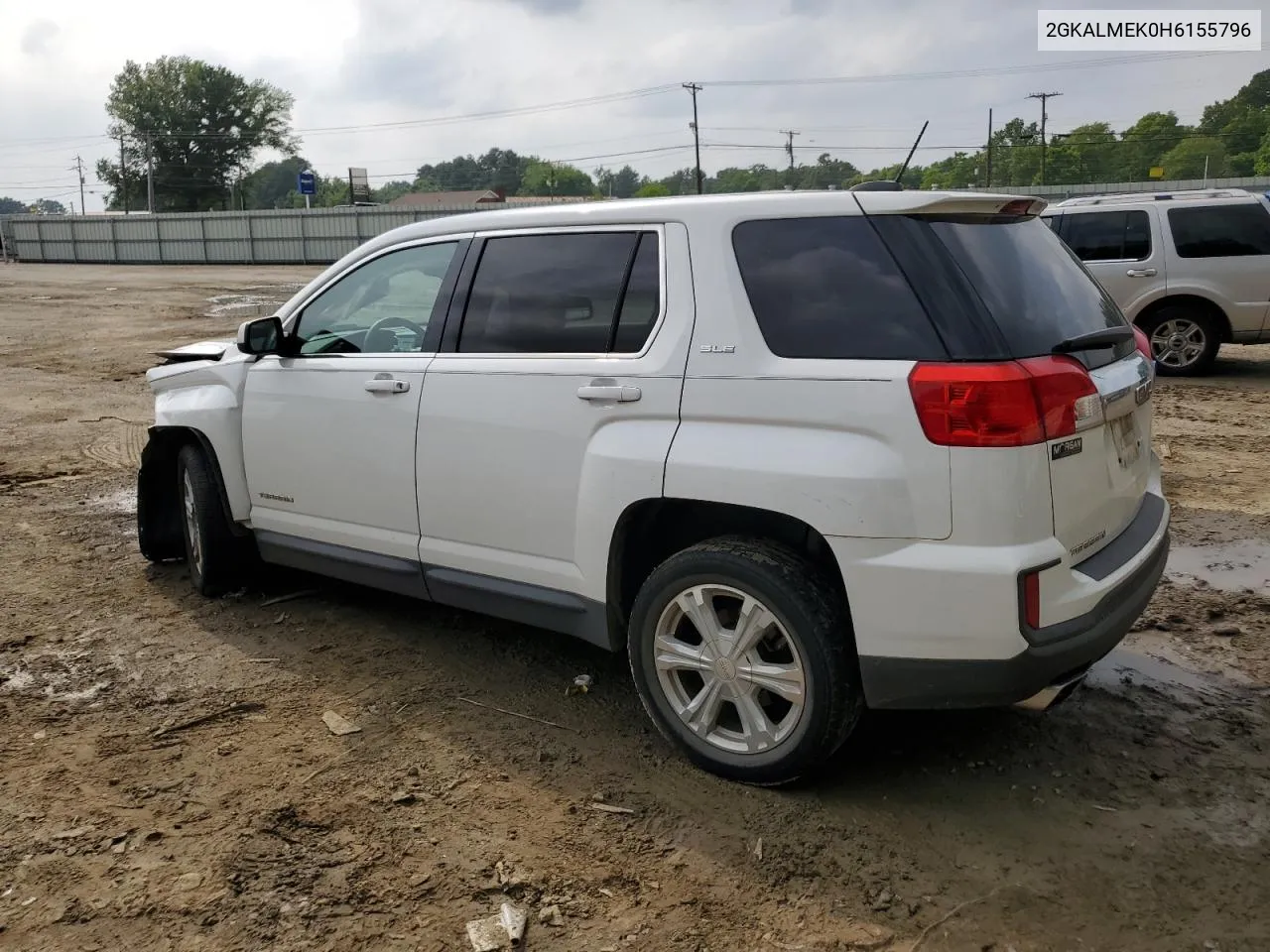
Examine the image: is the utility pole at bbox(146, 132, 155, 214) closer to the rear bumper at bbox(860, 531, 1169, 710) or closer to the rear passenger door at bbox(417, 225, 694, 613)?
the rear passenger door at bbox(417, 225, 694, 613)

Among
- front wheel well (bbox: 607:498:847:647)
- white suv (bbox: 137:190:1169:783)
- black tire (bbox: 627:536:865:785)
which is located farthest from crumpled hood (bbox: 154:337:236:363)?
black tire (bbox: 627:536:865:785)

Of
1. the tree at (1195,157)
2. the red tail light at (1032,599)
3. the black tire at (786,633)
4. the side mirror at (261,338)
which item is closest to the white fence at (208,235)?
the side mirror at (261,338)

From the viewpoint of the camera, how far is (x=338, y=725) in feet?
13.3

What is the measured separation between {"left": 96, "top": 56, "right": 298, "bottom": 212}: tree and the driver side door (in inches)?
3954

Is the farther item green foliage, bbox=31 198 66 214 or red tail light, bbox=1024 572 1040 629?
green foliage, bbox=31 198 66 214

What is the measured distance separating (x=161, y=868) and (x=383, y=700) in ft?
4.00

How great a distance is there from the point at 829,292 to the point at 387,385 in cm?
193

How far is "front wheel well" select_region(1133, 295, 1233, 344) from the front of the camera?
11.8 meters

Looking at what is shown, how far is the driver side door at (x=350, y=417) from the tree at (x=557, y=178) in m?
124

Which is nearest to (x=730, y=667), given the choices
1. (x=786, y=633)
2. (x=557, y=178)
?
(x=786, y=633)

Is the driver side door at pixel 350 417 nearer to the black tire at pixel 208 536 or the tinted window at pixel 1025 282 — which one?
the black tire at pixel 208 536

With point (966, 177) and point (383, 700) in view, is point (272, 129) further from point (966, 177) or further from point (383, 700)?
point (383, 700)

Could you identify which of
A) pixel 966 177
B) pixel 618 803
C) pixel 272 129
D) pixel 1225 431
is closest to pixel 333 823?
pixel 618 803

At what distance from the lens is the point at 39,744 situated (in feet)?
13.0
